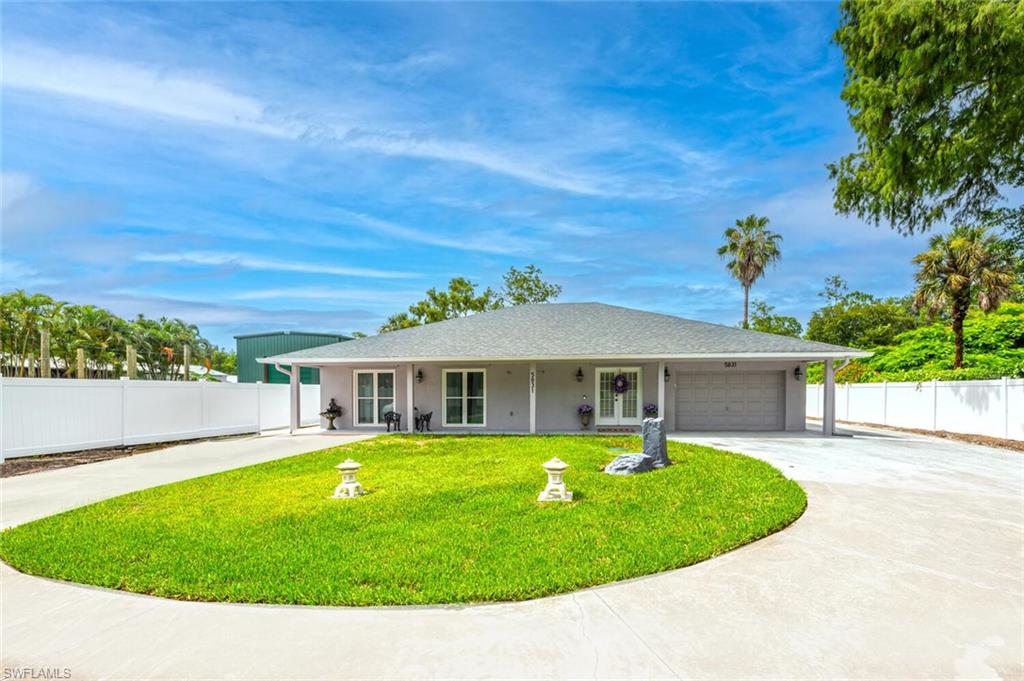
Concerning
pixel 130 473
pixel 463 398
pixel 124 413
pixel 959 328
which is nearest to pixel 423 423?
pixel 463 398

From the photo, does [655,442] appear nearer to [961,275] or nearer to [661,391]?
[661,391]

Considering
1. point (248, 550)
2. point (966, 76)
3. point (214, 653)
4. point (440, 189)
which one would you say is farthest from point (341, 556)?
point (440, 189)

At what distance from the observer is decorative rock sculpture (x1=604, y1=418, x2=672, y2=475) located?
8.52 m

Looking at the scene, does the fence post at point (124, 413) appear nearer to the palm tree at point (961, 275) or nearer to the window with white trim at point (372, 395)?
the window with white trim at point (372, 395)

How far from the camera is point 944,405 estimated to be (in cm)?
1519

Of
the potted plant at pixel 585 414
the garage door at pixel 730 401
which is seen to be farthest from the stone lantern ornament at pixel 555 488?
the garage door at pixel 730 401

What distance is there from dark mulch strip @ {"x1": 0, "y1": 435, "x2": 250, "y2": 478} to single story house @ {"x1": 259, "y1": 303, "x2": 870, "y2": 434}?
4250 mm

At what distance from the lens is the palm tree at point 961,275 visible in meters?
18.5

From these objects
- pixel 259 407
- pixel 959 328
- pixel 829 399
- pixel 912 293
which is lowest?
pixel 259 407

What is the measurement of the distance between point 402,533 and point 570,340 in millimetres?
11049

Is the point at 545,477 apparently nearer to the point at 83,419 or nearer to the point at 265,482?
the point at 265,482

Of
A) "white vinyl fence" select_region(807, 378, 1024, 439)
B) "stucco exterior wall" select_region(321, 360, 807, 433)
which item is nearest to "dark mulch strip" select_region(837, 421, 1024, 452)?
Answer: "white vinyl fence" select_region(807, 378, 1024, 439)

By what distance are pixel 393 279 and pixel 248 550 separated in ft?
91.5

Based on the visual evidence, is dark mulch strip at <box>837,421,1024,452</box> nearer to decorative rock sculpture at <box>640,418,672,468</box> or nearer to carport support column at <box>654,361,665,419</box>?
carport support column at <box>654,361,665,419</box>
